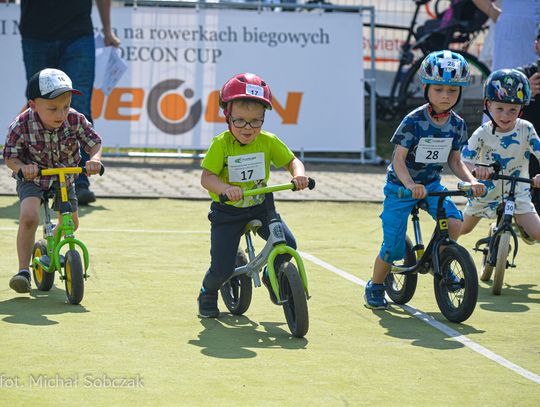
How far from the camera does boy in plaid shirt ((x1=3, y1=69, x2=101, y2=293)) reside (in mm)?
7570

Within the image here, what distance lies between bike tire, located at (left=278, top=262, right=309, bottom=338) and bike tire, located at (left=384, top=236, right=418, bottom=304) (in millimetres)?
1268

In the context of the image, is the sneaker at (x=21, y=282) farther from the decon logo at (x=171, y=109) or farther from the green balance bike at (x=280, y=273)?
the decon logo at (x=171, y=109)

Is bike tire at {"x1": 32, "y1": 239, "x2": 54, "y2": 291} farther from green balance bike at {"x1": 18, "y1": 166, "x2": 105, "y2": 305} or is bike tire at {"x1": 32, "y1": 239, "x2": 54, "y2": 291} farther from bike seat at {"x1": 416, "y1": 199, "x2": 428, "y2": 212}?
bike seat at {"x1": 416, "y1": 199, "x2": 428, "y2": 212}

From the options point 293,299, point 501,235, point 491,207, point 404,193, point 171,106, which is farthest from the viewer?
point 171,106

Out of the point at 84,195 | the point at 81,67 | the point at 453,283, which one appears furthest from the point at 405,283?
the point at 81,67

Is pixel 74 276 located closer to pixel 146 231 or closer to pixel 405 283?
pixel 405 283

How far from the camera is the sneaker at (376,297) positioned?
25.0 feet

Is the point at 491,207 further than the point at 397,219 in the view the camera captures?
Yes

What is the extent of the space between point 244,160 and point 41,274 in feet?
5.87

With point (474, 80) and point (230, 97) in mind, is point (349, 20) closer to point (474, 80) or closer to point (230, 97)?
point (474, 80)

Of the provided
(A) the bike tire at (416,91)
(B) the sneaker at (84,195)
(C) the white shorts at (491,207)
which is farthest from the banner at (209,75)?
(C) the white shorts at (491,207)

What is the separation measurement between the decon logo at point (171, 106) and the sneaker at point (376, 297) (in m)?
6.97

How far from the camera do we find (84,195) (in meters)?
11.7

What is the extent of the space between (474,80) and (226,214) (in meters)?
10.4
